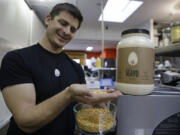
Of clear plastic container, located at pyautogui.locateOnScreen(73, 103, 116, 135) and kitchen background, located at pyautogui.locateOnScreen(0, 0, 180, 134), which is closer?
clear plastic container, located at pyautogui.locateOnScreen(73, 103, 116, 135)

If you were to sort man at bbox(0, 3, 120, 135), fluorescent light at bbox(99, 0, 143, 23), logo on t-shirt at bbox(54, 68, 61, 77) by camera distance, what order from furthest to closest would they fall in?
fluorescent light at bbox(99, 0, 143, 23)
logo on t-shirt at bbox(54, 68, 61, 77)
man at bbox(0, 3, 120, 135)

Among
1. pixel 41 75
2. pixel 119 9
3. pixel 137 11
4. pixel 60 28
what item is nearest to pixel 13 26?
pixel 60 28

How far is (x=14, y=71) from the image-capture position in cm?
56

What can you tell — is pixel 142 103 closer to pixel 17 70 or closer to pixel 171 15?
pixel 17 70

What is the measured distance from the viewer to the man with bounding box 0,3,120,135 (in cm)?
42

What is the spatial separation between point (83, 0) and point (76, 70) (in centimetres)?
212

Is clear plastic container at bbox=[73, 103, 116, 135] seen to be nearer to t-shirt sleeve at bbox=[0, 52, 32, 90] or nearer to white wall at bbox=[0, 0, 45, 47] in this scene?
t-shirt sleeve at bbox=[0, 52, 32, 90]

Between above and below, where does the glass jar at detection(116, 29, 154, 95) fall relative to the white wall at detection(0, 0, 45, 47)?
below

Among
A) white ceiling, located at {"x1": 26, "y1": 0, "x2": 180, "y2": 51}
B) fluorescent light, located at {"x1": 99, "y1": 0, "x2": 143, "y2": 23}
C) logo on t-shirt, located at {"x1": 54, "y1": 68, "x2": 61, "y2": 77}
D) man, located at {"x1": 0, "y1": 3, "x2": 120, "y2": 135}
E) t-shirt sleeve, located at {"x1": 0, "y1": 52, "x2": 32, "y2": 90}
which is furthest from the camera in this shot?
fluorescent light, located at {"x1": 99, "y1": 0, "x2": 143, "y2": 23}

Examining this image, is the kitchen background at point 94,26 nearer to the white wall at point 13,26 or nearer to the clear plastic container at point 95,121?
the white wall at point 13,26

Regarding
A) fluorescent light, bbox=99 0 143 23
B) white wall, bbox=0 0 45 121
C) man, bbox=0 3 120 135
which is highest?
fluorescent light, bbox=99 0 143 23

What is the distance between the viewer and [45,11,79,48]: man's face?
2.44 feet

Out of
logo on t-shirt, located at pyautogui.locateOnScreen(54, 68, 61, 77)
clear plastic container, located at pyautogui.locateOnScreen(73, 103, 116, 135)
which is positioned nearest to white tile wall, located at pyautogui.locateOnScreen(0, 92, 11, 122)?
logo on t-shirt, located at pyautogui.locateOnScreen(54, 68, 61, 77)

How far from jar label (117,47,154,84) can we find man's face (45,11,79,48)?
446 millimetres
